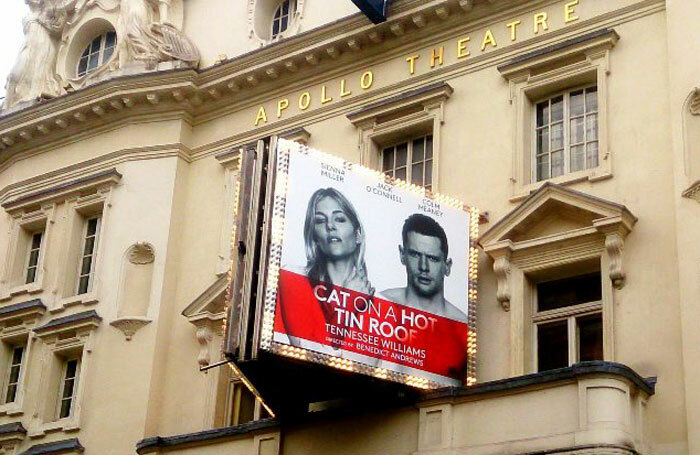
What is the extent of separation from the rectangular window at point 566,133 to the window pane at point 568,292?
190 centimetres

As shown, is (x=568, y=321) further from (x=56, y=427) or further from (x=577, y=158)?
(x=56, y=427)

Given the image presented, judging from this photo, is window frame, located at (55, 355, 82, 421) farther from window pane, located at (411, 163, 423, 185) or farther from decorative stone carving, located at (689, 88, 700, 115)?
decorative stone carving, located at (689, 88, 700, 115)

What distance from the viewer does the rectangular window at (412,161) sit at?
984 inches

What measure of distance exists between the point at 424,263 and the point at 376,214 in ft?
3.64

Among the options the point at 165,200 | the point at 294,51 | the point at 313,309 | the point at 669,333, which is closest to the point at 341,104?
the point at 294,51

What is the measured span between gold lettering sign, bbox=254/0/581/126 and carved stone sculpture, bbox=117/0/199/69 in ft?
8.74

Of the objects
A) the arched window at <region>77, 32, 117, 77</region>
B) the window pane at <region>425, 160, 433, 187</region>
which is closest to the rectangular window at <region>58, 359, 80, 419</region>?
the arched window at <region>77, 32, 117, 77</region>

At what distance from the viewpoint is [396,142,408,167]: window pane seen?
25.5 metres

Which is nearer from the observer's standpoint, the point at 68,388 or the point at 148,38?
the point at 68,388

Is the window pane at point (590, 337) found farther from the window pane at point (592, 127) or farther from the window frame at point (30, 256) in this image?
the window frame at point (30, 256)

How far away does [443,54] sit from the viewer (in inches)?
993

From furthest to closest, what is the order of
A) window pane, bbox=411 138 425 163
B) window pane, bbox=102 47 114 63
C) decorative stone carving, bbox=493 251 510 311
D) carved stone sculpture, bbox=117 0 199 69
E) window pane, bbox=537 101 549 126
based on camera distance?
window pane, bbox=102 47 114 63, carved stone sculpture, bbox=117 0 199 69, window pane, bbox=411 138 425 163, window pane, bbox=537 101 549 126, decorative stone carving, bbox=493 251 510 311

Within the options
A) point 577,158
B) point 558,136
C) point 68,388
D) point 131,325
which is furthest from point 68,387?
point 577,158

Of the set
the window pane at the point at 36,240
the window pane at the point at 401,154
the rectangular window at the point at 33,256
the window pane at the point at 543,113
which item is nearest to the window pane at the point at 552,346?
the window pane at the point at 543,113
